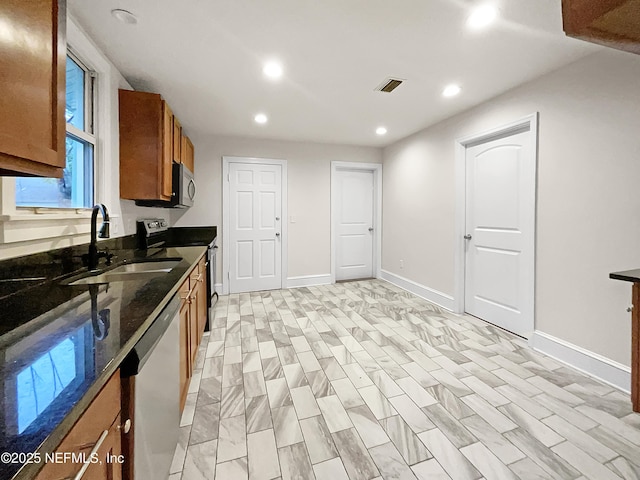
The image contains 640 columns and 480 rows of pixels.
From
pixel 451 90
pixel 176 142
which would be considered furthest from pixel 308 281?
pixel 451 90

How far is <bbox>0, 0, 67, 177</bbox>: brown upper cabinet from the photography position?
2.53 feet

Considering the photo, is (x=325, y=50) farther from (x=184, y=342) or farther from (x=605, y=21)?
(x=184, y=342)

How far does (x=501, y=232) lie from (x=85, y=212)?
3567 mm

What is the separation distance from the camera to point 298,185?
15.0ft

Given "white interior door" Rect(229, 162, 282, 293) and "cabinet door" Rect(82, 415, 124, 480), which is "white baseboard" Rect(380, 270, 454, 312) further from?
"cabinet door" Rect(82, 415, 124, 480)

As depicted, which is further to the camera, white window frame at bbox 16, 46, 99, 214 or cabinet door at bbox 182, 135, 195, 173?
cabinet door at bbox 182, 135, 195, 173

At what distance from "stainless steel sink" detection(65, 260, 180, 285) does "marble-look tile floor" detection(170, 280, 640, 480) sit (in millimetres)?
861

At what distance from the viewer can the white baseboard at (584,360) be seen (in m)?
1.91

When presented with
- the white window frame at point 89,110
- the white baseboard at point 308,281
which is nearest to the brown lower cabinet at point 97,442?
the white window frame at point 89,110

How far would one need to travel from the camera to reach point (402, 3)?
159 centimetres

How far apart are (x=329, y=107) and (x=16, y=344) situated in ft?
10.3

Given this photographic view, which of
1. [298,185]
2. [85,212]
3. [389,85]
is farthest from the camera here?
[298,185]

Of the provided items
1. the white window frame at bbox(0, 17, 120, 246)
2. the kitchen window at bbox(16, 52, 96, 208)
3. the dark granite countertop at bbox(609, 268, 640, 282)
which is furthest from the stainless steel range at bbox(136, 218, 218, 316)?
the dark granite countertop at bbox(609, 268, 640, 282)

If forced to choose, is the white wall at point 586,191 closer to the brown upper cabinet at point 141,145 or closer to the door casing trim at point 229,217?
the door casing trim at point 229,217
